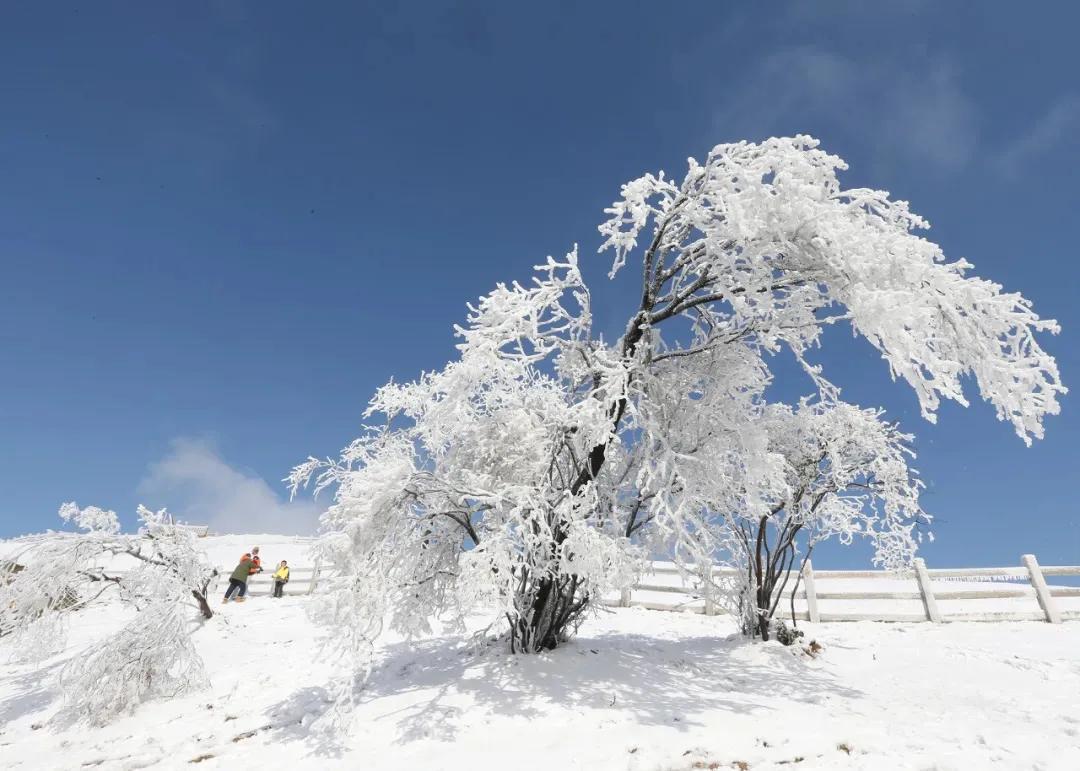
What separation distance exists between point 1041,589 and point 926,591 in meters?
1.79

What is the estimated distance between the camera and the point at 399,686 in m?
7.58

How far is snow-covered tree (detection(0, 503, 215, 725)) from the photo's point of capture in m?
8.55

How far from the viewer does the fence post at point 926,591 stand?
1119cm

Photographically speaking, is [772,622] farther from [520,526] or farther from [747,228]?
[747,228]

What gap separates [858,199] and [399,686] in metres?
8.33

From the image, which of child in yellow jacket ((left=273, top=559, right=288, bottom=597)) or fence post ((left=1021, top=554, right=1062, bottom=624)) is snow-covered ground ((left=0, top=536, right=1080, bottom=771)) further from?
child in yellow jacket ((left=273, top=559, right=288, bottom=597))

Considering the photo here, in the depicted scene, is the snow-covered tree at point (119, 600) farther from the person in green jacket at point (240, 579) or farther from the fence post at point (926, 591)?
the fence post at point (926, 591)

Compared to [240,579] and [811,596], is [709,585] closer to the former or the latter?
[811,596]

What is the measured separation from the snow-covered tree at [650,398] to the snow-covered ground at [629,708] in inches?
41.2

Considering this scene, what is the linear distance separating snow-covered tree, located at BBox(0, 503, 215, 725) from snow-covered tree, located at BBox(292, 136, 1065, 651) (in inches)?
137

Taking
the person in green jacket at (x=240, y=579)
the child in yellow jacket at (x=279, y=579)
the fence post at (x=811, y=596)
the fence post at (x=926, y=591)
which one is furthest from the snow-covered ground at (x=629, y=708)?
the child in yellow jacket at (x=279, y=579)

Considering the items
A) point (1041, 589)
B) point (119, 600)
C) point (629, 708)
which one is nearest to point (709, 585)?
→ point (629, 708)

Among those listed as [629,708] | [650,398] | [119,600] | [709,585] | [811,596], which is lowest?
[629,708]

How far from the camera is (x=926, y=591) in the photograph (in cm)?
1141
